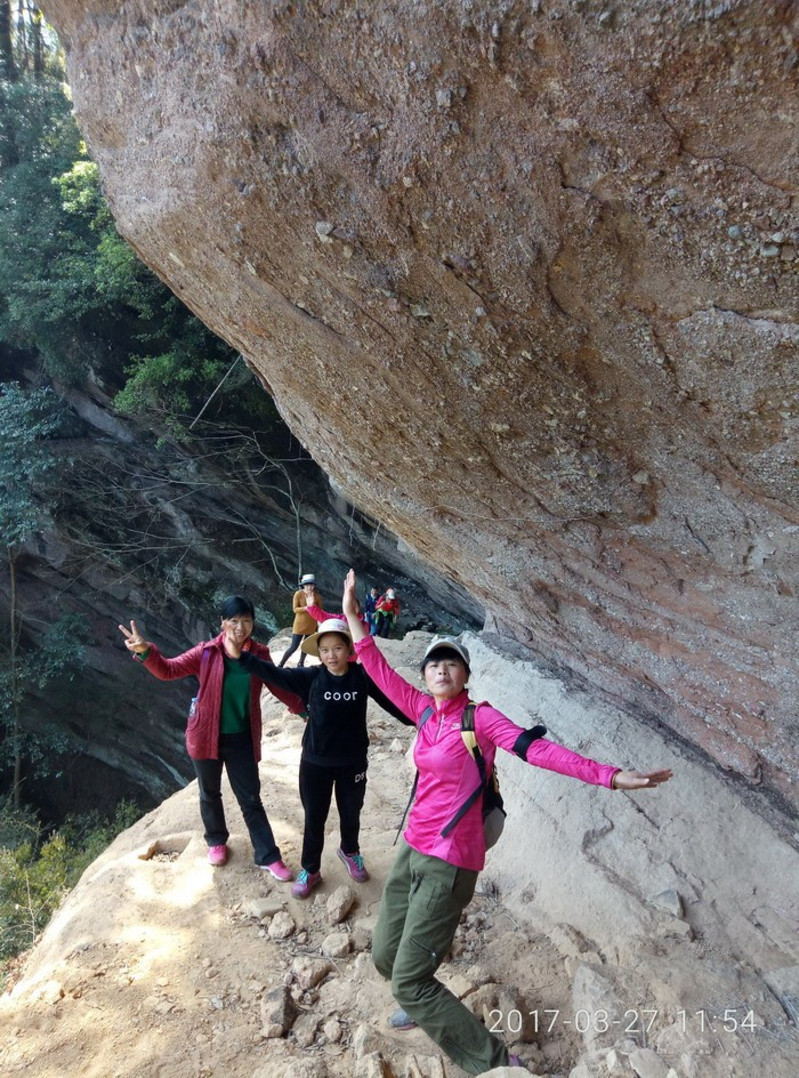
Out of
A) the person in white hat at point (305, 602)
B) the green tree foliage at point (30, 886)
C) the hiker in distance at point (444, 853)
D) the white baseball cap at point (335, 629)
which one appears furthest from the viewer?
the green tree foliage at point (30, 886)

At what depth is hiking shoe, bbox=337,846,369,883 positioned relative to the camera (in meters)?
3.65

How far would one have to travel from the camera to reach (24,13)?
1287cm

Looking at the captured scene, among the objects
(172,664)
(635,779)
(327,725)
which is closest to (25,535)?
(172,664)

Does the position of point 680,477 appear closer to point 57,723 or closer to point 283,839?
point 283,839

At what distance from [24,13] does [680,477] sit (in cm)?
1604

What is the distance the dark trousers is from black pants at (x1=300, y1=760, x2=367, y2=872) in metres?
0.30

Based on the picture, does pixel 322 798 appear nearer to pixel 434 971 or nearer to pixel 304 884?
pixel 304 884

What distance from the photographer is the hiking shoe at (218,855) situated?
3.83 meters

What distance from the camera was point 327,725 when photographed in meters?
3.37

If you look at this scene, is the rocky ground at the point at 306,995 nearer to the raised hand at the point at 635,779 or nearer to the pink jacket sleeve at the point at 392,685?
the raised hand at the point at 635,779

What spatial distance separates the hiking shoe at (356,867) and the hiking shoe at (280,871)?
30 centimetres

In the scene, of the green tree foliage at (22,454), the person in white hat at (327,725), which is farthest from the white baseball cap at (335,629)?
the green tree foliage at (22,454)

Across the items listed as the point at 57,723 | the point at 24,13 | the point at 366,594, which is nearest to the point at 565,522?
the point at 366,594

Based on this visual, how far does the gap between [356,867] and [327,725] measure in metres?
0.88
